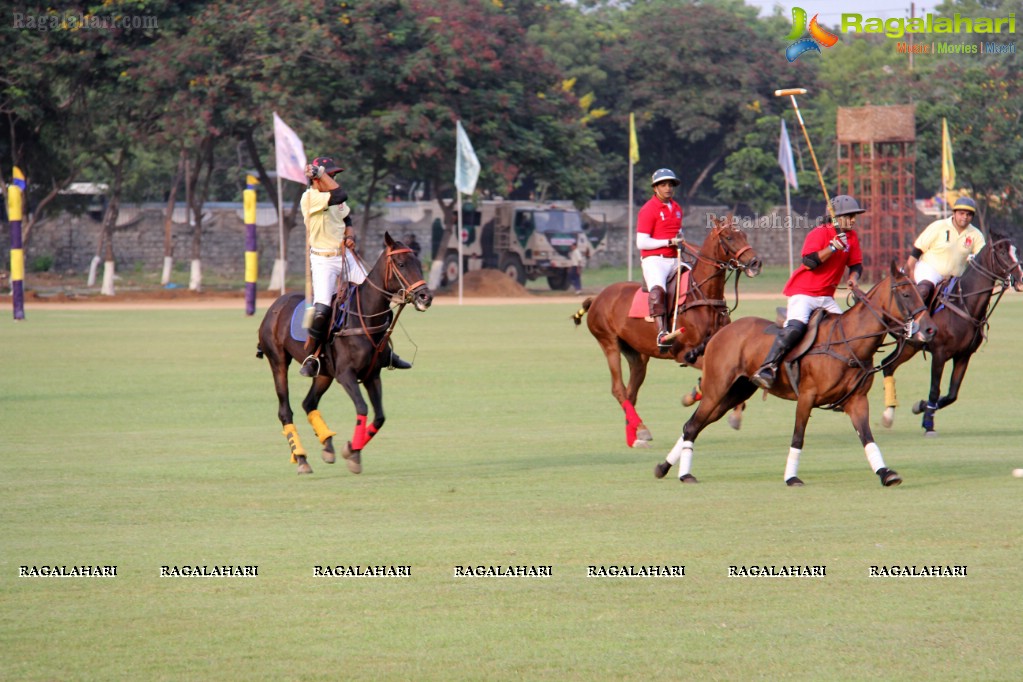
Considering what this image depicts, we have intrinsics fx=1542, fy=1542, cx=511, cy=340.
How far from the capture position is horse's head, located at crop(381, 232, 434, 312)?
13.7m

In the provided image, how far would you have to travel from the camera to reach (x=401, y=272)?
1384 cm

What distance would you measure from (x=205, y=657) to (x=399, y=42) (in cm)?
4527

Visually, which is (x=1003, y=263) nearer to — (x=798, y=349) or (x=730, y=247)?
(x=730, y=247)

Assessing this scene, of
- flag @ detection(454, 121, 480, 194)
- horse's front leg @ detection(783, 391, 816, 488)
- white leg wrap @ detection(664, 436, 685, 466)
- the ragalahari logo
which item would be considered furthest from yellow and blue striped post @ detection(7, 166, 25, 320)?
the ragalahari logo

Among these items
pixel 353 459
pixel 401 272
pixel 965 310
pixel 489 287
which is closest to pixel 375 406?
pixel 353 459

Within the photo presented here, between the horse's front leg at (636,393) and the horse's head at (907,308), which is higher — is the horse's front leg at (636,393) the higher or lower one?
the lower one

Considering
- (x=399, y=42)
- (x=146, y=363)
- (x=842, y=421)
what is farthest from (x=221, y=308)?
(x=842, y=421)

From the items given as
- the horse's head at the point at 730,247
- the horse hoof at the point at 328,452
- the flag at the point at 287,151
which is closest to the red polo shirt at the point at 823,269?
the horse's head at the point at 730,247

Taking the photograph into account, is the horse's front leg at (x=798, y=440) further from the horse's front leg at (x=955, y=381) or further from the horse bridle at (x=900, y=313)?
the horse's front leg at (x=955, y=381)

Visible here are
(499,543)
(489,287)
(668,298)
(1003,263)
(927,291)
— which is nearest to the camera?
(499,543)

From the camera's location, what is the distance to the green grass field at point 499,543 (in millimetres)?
7270

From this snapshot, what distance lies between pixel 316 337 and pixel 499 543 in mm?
4605

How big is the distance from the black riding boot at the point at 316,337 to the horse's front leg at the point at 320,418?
0.23 meters

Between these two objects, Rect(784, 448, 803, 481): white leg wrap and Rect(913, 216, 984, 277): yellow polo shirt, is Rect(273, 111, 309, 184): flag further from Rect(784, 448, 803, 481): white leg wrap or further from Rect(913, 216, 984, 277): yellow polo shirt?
Rect(784, 448, 803, 481): white leg wrap
